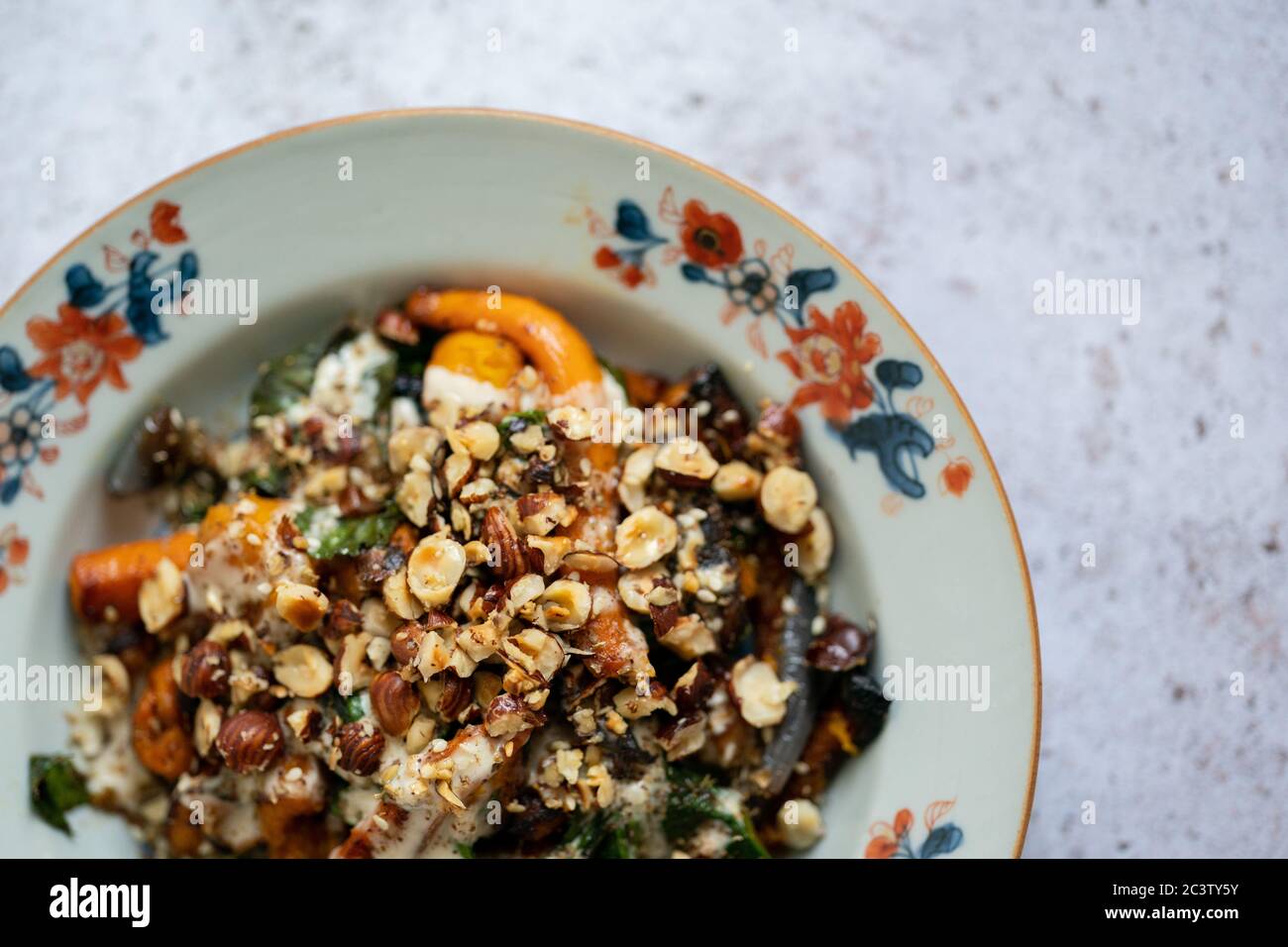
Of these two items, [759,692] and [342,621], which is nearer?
[342,621]

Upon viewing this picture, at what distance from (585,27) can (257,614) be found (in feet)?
4.78

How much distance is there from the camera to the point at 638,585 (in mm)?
1873

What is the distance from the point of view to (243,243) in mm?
2055

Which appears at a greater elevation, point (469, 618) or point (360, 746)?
point (469, 618)

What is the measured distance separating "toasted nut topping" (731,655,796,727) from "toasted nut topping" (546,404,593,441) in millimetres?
519

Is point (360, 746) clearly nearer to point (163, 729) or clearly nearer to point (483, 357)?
point (163, 729)

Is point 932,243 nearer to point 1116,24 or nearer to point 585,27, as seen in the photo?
point 1116,24

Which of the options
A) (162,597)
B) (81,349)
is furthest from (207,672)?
(81,349)

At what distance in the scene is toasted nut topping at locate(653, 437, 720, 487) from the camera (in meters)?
1.96

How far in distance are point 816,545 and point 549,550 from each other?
0.55m

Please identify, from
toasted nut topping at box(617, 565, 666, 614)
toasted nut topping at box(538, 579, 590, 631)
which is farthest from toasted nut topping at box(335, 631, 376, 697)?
toasted nut topping at box(617, 565, 666, 614)

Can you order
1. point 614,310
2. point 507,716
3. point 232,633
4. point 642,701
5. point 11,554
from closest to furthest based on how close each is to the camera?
1. point 507,716
2. point 642,701
3. point 232,633
4. point 11,554
5. point 614,310

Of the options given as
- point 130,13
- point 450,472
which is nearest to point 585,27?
point 130,13

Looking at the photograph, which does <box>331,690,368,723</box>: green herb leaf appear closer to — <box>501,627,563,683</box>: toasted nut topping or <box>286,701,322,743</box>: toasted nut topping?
<box>286,701,322,743</box>: toasted nut topping
